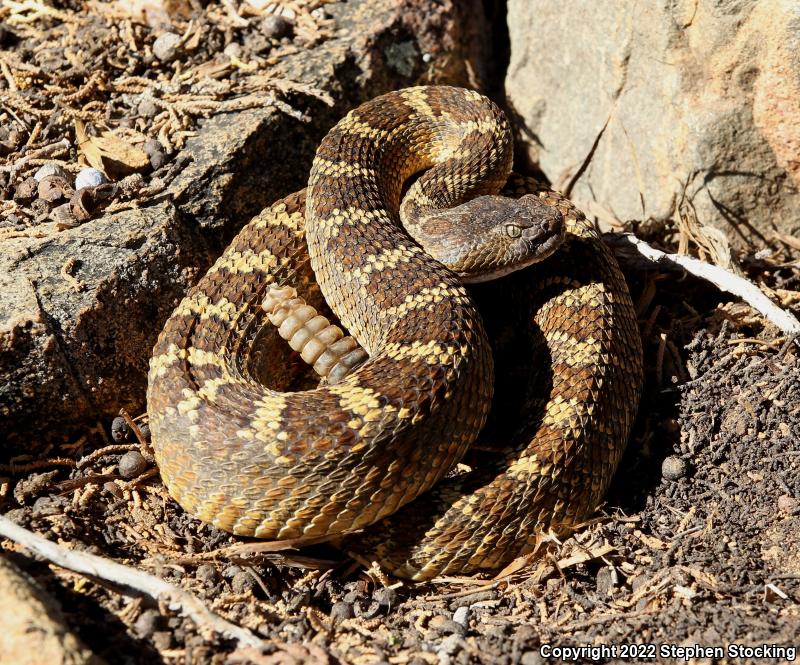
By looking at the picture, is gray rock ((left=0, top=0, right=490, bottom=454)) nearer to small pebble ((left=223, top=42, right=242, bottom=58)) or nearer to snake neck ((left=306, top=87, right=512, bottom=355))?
small pebble ((left=223, top=42, right=242, bottom=58))

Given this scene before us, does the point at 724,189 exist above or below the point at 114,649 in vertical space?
above

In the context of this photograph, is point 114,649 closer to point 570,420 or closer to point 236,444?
point 236,444

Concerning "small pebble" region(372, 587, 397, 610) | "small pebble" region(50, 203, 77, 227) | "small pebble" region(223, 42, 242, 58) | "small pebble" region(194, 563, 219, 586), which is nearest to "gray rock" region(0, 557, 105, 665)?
"small pebble" region(194, 563, 219, 586)

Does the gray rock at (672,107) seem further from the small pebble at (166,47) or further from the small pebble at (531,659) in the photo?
the small pebble at (531,659)

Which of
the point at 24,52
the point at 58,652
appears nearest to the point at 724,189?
the point at 58,652

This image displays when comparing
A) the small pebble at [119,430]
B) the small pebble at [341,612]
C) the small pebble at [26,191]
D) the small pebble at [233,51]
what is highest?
the small pebble at [233,51]

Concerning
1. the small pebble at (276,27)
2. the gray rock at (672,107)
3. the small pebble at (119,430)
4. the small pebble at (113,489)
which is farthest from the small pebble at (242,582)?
the small pebble at (276,27)
